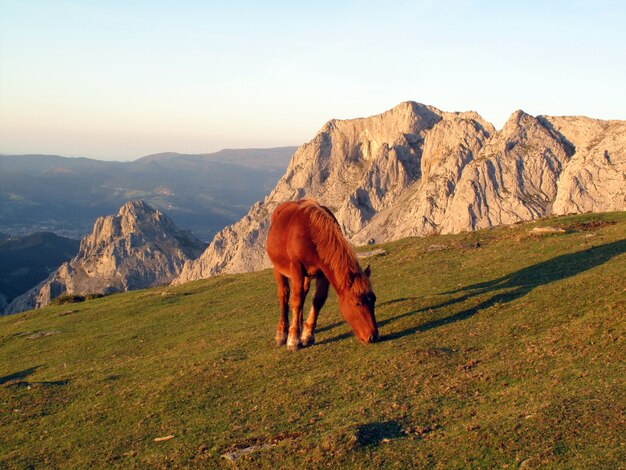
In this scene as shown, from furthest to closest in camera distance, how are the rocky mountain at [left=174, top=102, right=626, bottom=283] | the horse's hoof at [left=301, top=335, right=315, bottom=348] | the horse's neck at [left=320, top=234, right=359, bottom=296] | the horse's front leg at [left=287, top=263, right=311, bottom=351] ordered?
the rocky mountain at [left=174, top=102, right=626, bottom=283] → the horse's hoof at [left=301, top=335, right=315, bottom=348] → the horse's front leg at [left=287, top=263, right=311, bottom=351] → the horse's neck at [left=320, top=234, right=359, bottom=296]

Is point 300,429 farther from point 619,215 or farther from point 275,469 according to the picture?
point 619,215

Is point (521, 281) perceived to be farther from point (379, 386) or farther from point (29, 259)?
point (29, 259)

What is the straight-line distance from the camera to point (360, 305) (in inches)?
523

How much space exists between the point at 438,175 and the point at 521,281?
291 ft

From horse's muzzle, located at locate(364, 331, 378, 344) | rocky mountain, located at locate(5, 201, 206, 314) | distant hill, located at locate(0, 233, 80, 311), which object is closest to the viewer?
horse's muzzle, located at locate(364, 331, 378, 344)

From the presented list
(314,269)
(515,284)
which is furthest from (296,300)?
(515,284)

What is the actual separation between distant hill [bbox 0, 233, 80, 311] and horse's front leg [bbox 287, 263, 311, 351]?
136834 millimetres

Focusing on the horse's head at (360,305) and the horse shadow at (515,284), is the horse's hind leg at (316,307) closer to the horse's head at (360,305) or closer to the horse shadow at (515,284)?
the horse shadow at (515,284)

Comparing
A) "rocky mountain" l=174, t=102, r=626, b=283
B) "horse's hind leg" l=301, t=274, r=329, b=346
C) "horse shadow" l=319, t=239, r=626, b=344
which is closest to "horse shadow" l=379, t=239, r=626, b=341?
"horse shadow" l=319, t=239, r=626, b=344

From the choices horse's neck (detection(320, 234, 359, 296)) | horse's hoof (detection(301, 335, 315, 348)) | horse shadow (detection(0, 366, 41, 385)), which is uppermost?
horse's neck (detection(320, 234, 359, 296))

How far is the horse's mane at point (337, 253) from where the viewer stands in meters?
13.3

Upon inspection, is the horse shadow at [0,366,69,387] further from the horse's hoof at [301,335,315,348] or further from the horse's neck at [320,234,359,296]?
the horse's neck at [320,234,359,296]

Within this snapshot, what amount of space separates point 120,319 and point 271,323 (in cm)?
1071

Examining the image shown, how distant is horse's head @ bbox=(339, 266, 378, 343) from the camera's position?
13180mm
